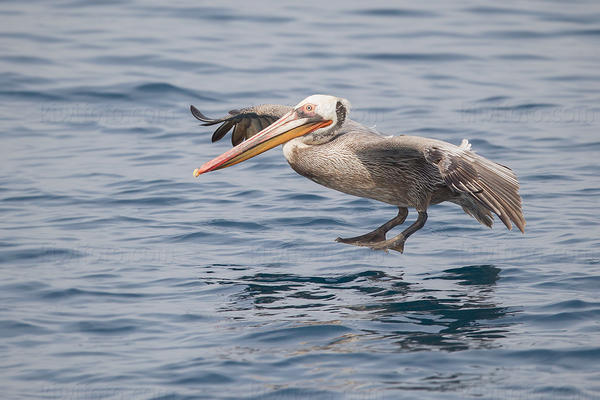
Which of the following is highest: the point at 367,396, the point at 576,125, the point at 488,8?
the point at 488,8

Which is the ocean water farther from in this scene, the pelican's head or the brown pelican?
the pelican's head

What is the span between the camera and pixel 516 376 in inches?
245

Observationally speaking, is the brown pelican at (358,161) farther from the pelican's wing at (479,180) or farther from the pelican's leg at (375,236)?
the pelican's wing at (479,180)

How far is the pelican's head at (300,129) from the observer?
8492mm

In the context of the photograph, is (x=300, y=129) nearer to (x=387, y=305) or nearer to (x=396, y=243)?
(x=396, y=243)

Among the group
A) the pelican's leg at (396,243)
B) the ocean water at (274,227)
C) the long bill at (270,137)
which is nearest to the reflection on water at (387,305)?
the ocean water at (274,227)

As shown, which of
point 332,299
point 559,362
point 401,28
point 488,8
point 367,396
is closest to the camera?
point 367,396

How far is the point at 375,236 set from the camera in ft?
28.5

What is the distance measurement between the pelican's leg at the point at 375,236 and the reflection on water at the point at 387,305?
1.05ft

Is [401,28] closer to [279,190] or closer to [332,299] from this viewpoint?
[279,190]

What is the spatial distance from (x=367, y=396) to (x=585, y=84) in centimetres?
1060

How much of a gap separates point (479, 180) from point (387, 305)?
1.19 m

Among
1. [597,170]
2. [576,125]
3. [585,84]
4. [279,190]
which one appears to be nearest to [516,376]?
[279,190]

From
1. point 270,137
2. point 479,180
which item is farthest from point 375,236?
point 479,180
